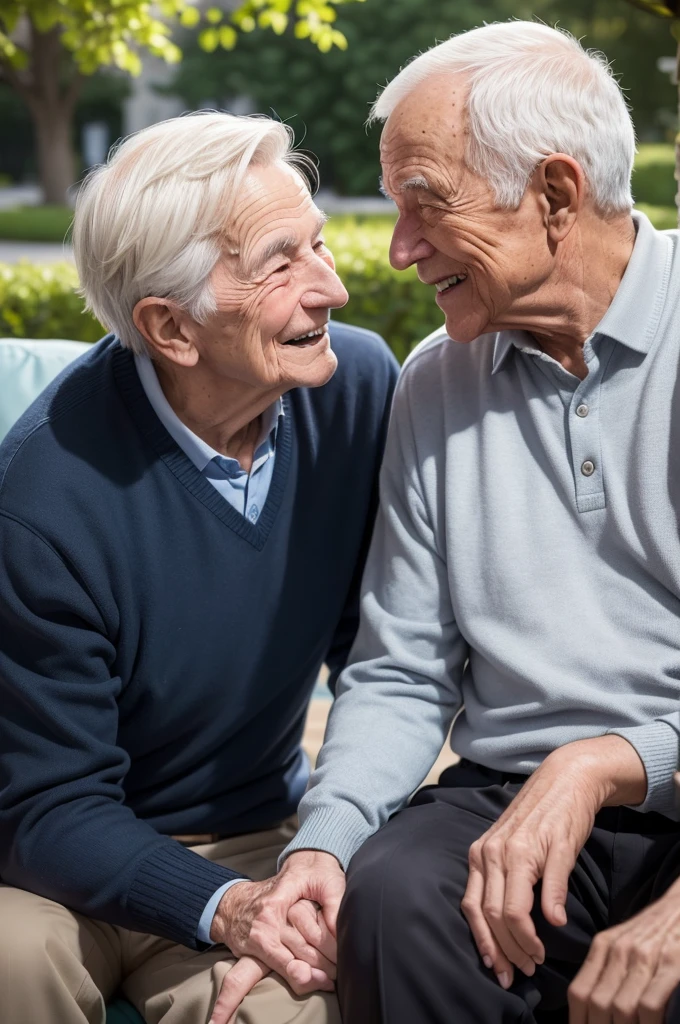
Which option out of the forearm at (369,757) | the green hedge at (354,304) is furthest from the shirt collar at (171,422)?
the green hedge at (354,304)

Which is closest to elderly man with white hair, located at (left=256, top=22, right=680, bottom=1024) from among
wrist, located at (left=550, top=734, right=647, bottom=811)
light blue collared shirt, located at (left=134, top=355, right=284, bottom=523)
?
wrist, located at (left=550, top=734, right=647, bottom=811)

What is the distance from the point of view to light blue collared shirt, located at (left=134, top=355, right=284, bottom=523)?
214 centimetres

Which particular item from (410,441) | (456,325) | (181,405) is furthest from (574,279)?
(181,405)

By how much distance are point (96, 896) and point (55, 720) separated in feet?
0.94

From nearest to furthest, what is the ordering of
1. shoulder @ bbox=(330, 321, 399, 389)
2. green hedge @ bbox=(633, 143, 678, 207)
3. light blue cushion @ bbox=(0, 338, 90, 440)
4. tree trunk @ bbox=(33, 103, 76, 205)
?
shoulder @ bbox=(330, 321, 399, 389) → light blue cushion @ bbox=(0, 338, 90, 440) → green hedge @ bbox=(633, 143, 678, 207) → tree trunk @ bbox=(33, 103, 76, 205)

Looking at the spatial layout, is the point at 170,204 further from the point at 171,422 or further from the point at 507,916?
the point at 507,916

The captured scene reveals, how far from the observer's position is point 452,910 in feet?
5.75

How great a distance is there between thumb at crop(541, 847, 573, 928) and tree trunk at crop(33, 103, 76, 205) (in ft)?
64.0

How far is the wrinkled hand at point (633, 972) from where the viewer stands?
156 centimetres

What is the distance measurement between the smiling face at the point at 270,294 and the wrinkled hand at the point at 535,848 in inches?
31.2

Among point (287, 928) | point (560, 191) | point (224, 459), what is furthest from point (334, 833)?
point (560, 191)

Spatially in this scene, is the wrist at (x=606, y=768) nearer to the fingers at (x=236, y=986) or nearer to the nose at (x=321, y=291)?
the fingers at (x=236, y=986)

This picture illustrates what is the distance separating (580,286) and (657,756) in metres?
0.77

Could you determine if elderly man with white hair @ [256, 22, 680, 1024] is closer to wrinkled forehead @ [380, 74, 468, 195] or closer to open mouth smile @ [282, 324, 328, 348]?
wrinkled forehead @ [380, 74, 468, 195]
